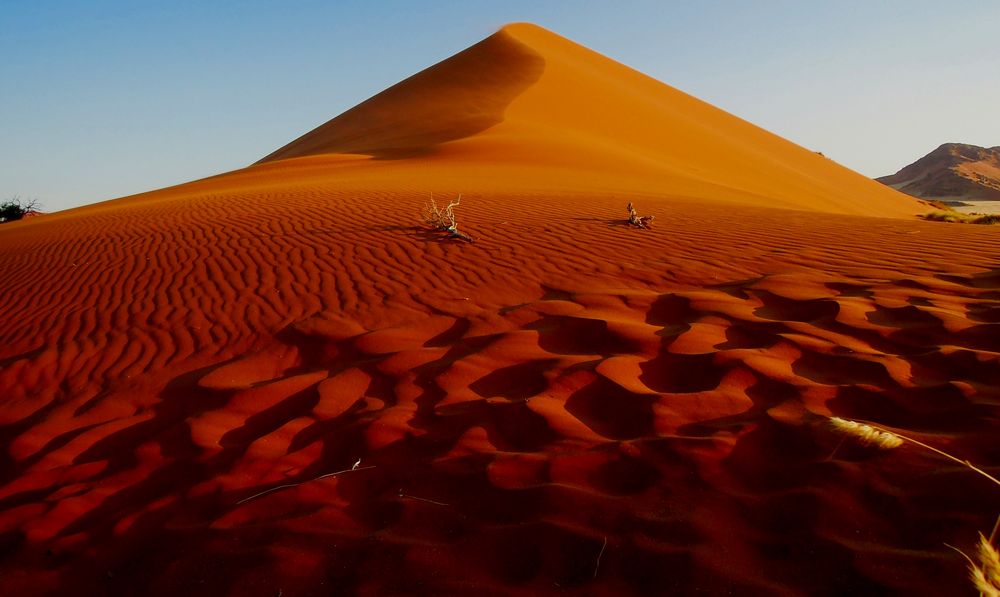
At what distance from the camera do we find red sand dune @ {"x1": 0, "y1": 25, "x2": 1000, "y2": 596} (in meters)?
2.25

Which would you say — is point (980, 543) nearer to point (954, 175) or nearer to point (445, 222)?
point (445, 222)

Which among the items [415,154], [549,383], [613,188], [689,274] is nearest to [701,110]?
[415,154]

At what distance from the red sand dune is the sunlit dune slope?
6.48m

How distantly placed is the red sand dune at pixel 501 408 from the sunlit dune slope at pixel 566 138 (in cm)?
648

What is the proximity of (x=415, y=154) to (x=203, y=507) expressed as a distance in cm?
1897

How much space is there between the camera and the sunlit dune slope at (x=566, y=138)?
17.2 meters

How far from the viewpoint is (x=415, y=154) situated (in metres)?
20.9

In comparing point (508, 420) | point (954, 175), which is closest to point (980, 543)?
point (508, 420)

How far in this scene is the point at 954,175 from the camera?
202 feet

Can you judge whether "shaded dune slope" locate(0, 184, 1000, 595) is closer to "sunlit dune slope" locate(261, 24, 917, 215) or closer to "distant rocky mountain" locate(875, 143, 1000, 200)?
"sunlit dune slope" locate(261, 24, 917, 215)

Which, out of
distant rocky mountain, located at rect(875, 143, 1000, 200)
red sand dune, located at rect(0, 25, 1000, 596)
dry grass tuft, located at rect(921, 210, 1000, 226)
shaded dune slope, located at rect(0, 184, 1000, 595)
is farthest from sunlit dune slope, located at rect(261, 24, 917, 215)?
distant rocky mountain, located at rect(875, 143, 1000, 200)

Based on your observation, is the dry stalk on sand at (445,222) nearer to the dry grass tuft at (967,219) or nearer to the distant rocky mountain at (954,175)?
the dry grass tuft at (967,219)

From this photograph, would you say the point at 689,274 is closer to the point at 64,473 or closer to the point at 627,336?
the point at 627,336

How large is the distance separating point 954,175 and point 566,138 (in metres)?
56.9
